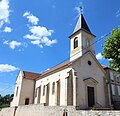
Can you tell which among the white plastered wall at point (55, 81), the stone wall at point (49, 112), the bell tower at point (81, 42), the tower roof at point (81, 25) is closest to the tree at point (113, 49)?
the stone wall at point (49, 112)

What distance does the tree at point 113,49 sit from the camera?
1615cm

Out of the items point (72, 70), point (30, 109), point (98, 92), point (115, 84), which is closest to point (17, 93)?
point (30, 109)

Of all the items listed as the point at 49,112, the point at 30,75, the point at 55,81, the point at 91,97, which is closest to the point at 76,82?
the point at 91,97

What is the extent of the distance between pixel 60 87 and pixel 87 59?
7.56m

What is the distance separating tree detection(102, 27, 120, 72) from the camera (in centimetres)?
1615

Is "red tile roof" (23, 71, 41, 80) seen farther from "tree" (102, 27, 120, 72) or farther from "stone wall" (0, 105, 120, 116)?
"tree" (102, 27, 120, 72)

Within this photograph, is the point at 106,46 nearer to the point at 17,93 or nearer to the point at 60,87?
the point at 60,87

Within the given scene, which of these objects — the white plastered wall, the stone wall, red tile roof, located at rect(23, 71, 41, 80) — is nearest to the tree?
the stone wall

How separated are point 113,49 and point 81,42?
11.8 metres

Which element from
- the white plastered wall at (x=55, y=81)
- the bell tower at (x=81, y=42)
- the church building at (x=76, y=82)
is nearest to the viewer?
the church building at (x=76, y=82)

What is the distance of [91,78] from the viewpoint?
25562mm

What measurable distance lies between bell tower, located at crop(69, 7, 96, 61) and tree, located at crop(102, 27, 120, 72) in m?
9.87

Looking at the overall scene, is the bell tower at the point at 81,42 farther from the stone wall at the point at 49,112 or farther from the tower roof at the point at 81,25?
the stone wall at the point at 49,112

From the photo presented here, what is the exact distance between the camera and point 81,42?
27938 mm
